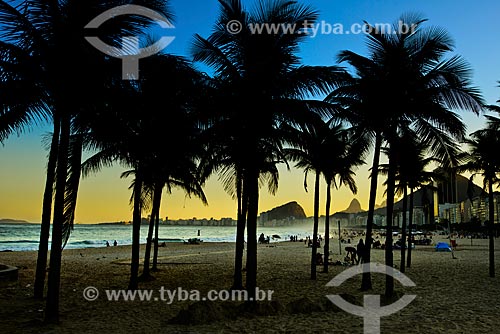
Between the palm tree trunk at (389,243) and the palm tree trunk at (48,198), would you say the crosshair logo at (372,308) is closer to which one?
the palm tree trunk at (389,243)

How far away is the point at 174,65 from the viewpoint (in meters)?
10.8

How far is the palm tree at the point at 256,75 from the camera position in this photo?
398 inches

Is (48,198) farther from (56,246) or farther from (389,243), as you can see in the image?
(389,243)

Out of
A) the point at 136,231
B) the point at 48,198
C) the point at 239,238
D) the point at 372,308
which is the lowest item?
the point at 372,308

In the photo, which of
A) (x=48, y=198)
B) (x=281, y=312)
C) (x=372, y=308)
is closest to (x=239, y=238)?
(x=281, y=312)

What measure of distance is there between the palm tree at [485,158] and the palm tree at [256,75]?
27.0ft

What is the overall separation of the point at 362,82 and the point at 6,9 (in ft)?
28.7

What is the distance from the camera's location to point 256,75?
10094mm

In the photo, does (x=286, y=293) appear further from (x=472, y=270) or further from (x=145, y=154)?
(x=472, y=270)

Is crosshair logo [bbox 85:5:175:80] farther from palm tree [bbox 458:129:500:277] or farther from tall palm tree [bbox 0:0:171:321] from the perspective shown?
palm tree [bbox 458:129:500:277]

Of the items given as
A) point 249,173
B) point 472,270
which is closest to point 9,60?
point 249,173

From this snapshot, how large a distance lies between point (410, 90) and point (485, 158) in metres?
6.10

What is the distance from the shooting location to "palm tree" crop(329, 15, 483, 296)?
11.4 m

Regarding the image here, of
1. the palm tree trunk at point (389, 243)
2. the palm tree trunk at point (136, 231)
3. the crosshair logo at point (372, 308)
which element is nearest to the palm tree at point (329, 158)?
the palm tree trunk at point (389, 243)
